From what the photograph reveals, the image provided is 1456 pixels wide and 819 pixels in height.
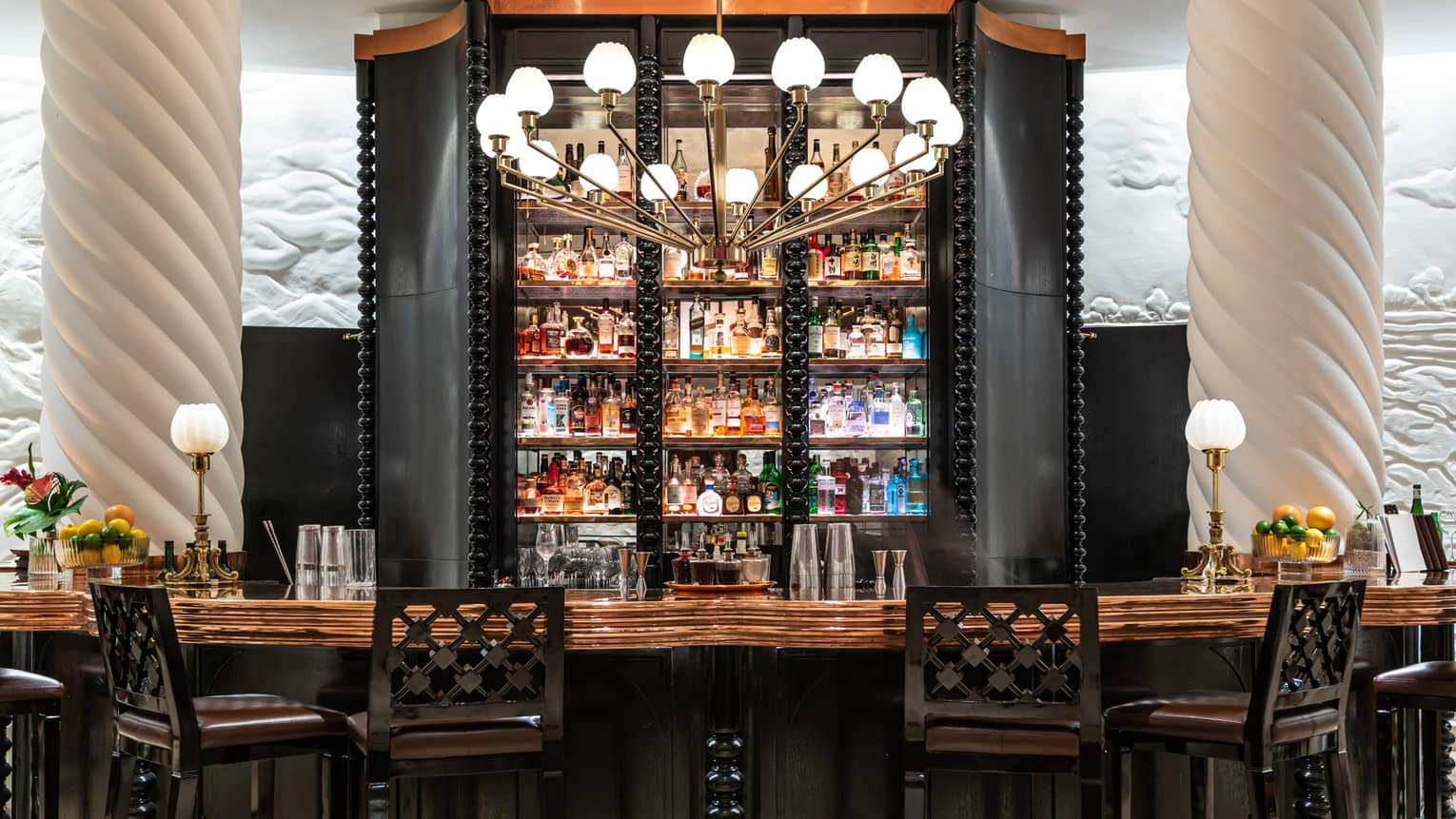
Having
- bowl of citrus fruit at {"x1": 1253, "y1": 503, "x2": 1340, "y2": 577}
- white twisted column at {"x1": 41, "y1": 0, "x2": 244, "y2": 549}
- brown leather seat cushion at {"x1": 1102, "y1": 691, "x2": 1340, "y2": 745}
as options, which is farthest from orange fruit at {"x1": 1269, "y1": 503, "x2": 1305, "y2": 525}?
white twisted column at {"x1": 41, "y1": 0, "x2": 244, "y2": 549}

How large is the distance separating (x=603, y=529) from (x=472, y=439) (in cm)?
76

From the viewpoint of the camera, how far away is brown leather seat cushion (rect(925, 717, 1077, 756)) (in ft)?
8.32

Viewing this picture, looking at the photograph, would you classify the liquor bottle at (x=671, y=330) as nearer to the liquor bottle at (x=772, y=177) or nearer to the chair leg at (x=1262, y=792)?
the liquor bottle at (x=772, y=177)

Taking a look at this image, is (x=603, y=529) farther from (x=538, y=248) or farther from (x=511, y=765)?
(x=511, y=765)

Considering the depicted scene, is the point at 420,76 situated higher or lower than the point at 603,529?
higher

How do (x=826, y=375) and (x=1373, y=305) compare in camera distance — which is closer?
(x=1373, y=305)

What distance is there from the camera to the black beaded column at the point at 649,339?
5.27 metres

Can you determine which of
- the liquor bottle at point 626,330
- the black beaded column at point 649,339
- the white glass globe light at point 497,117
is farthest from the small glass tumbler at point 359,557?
the liquor bottle at point 626,330

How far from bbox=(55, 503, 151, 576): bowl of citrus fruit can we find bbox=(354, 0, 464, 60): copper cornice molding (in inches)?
103

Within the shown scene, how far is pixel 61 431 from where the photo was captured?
4.04 meters

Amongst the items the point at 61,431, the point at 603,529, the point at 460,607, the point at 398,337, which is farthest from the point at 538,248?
the point at 460,607

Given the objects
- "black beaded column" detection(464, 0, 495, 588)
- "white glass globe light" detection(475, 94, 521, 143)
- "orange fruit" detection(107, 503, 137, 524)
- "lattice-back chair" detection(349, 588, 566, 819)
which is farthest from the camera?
"black beaded column" detection(464, 0, 495, 588)

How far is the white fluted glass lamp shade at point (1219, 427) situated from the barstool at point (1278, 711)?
757 millimetres

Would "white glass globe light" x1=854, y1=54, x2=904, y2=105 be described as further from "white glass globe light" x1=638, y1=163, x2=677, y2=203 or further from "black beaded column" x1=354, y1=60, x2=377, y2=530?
"black beaded column" x1=354, y1=60, x2=377, y2=530
